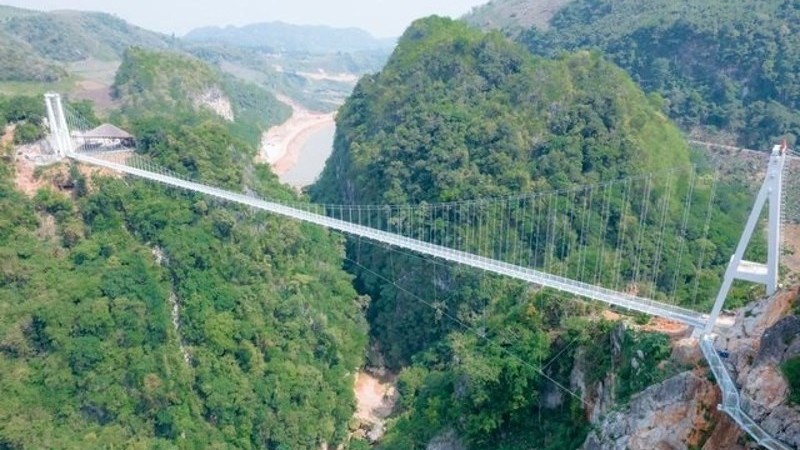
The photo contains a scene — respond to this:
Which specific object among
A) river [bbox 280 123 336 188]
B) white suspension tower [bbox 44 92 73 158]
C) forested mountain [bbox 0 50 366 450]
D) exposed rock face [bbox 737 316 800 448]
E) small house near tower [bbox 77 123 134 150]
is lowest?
river [bbox 280 123 336 188]

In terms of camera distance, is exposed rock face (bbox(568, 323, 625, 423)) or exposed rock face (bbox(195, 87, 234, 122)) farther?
exposed rock face (bbox(195, 87, 234, 122))


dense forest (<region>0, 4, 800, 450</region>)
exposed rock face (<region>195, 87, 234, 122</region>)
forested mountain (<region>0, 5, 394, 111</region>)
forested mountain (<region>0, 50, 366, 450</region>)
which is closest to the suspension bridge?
dense forest (<region>0, 4, 800, 450</region>)

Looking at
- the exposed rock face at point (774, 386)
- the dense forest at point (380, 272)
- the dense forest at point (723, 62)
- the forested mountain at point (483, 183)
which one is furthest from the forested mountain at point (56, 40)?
the exposed rock face at point (774, 386)

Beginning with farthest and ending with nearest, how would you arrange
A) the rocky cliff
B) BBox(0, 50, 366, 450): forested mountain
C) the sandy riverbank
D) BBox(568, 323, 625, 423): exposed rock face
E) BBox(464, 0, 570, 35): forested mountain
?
BBox(464, 0, 570, 35): forested mountain < the sandy riverbank < BBox(0, 50, 366, 450): forested mountain < BBox(568, 323, 625, 423): exposed rock face < the rocky cliff

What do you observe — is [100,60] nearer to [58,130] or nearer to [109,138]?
[109,138]

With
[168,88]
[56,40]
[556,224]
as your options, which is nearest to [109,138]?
[556,224]

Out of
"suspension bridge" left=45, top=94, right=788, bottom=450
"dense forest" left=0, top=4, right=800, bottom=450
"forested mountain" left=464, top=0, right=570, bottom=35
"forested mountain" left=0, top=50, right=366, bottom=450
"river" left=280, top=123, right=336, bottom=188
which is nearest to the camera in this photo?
"dense forest" left=0, top=4, right=800, bottom=450

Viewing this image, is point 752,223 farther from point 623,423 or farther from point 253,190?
point 253,190

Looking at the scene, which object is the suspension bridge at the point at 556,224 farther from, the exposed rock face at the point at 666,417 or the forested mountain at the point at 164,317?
the exposed rock face at the point at 666,417

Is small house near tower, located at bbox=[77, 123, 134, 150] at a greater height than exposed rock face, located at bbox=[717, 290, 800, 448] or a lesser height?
greater

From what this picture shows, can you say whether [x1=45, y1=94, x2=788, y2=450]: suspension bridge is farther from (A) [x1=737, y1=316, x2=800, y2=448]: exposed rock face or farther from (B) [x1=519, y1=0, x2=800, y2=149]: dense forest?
(B) [x1=519, y1=0, x2=800, y2=149]: dense forest
